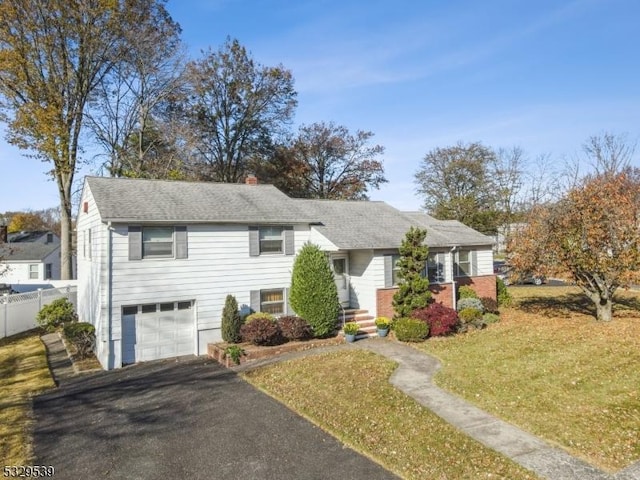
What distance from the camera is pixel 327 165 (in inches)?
1581

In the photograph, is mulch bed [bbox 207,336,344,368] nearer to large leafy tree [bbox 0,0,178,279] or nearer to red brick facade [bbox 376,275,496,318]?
red brick facade [bbox 376,275,496,318]

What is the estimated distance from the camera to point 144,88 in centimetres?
3116

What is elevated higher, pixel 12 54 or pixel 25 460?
pixel 12 54

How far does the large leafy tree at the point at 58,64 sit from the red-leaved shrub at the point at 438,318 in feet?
75.2

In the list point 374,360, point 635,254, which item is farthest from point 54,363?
point 635,254

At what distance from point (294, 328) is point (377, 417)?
22.4ft

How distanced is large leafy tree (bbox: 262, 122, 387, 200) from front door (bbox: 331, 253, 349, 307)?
19.7 meters

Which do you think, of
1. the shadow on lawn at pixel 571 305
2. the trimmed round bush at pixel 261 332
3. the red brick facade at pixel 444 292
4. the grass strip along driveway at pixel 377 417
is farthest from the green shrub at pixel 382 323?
the shadow on lawn at pixel 571 305

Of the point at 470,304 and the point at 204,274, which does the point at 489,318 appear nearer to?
the point at 470,304

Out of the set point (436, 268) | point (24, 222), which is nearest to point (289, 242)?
point (436, 268)

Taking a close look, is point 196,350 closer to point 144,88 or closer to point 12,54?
point 12,54

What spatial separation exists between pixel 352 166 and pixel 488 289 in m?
21.6

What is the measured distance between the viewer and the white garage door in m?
15.1

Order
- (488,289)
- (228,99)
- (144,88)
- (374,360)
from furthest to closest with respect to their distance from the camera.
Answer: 1. (228,99)
2. (144,88)
3. (488,289)
4. (374,360)
